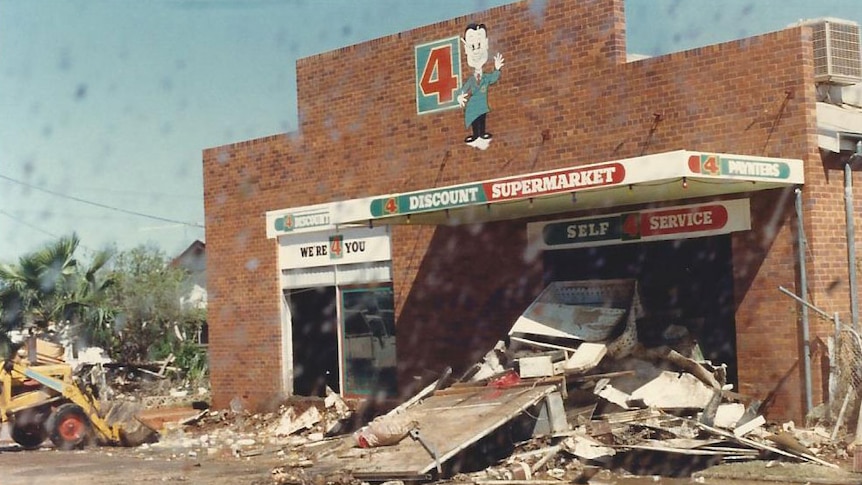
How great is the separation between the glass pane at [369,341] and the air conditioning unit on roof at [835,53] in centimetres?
870

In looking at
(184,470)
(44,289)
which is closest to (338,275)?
(184,470)

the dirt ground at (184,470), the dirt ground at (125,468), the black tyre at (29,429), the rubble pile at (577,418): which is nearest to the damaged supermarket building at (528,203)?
the rubble pile at (577,418)

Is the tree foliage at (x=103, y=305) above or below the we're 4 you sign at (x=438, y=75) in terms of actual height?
below

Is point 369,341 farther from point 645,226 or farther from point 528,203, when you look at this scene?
point 645,226

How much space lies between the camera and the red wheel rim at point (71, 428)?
68.0 ft

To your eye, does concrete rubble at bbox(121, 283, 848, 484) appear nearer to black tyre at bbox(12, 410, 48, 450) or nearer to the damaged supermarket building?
the damaged supermarket building

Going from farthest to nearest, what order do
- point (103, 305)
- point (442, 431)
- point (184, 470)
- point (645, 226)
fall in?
point (103, 305), point (645, 226), point (184, 470), point (442, 431)

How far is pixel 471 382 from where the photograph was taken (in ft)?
57.2

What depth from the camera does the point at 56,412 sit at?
20.8 meters

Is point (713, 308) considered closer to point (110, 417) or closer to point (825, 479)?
point (825, 479)

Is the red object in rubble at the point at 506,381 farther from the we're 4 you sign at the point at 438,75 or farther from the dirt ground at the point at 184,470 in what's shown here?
the we're 4 you sign at the point at 438,75

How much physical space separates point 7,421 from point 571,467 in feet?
35.4

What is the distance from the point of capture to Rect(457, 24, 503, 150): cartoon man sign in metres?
19.8

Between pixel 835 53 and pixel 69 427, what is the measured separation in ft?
45.2
